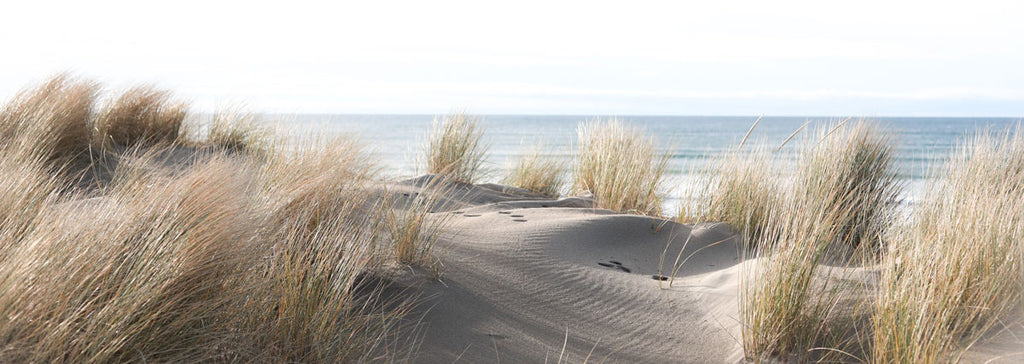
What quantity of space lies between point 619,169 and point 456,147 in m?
1.71

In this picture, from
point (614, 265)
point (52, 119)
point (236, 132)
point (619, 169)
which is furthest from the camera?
point (236, 132)

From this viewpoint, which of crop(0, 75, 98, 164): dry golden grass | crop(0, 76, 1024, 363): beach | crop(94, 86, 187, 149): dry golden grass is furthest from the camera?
crop(94, 86, 187, 149): dry golden grass

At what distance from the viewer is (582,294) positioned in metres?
3.03

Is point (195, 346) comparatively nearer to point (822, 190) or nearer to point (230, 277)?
point (230, 277)

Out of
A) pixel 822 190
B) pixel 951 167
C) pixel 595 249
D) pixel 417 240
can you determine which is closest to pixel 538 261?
pixel 595 249

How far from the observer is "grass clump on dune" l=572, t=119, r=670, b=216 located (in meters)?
5.00

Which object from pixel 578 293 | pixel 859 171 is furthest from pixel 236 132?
pixel 859 171

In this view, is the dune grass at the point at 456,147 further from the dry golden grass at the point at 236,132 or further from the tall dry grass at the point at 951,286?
the tall dry grass at the point at 951,286

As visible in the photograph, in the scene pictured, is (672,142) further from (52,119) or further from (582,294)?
(52,119)

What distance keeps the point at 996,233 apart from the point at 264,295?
2.48 metres

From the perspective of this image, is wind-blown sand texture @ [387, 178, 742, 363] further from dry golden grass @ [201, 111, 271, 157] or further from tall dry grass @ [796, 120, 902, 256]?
dry golden grass @ [201, 111, 271, 157]

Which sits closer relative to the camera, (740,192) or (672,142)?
(740,192)

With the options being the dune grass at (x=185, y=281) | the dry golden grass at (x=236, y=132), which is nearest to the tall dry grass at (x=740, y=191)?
the dune grass at (x=185, y=281)

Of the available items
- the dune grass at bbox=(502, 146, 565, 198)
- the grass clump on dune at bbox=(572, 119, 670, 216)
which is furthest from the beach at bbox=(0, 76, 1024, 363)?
the dune grass at bbox=(502, 146, 565, 198)
